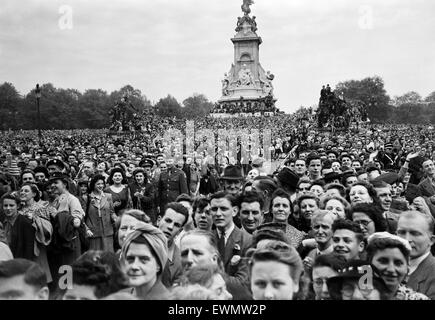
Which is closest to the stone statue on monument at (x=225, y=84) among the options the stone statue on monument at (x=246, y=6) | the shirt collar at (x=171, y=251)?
the stone statue on monument at (x=246, y=6)

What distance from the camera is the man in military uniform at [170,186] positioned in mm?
10273

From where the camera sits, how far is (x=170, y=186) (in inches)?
407

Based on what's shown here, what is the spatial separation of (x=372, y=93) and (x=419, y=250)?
105 meters

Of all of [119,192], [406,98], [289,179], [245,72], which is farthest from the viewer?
[406,98]

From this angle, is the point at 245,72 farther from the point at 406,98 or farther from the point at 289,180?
the point at 289,180

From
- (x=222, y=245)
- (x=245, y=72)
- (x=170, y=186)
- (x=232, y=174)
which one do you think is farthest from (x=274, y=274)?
(x=245, y=72)

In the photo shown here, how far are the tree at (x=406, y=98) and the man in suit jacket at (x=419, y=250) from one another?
124396 millimetres

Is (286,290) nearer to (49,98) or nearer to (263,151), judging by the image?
(263,151)

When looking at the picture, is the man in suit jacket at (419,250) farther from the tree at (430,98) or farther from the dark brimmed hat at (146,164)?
the tree at (430,98)

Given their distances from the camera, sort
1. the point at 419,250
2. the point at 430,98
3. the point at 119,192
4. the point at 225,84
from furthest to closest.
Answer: the point at 430,98 → the point at 225,84 → the point at 119,192 → the point at 419,250
